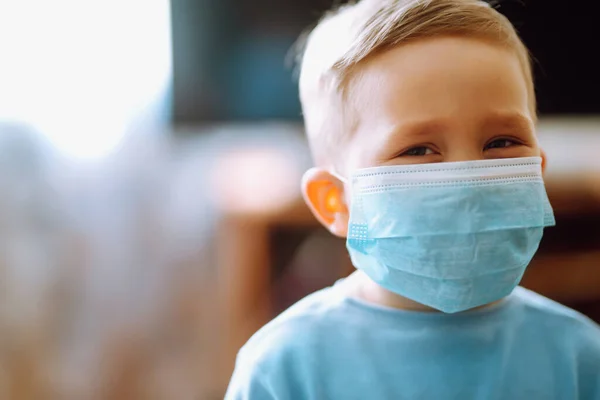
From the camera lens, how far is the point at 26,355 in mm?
1554

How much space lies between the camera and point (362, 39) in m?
0.67

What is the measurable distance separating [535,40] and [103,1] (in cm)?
108

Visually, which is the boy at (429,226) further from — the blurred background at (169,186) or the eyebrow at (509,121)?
the blurred background at (169,186)

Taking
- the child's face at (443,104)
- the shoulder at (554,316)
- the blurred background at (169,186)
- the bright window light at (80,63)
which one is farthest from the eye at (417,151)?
the bright window light at (80,63)

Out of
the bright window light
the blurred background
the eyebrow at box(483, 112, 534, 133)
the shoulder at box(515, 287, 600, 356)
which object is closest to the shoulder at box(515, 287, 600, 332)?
the shoulder at box(515, 287, 600, 356)

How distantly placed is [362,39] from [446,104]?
124mm

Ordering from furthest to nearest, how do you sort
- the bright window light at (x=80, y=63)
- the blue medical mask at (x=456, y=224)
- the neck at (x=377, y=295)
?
the bright window light at (x=80, y=63)
the neck at (x=377, y=295)
the blue medical mask at (x=456, y=224)

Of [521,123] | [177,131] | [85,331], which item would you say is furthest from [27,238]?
[521,123]

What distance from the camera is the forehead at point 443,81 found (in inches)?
24.6

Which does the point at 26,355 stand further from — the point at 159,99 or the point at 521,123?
the point at 521,123

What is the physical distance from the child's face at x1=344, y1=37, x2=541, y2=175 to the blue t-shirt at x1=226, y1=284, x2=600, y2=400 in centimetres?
19

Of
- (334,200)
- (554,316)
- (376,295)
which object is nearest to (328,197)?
(334,200)

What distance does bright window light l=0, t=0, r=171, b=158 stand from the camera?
147 centimetres

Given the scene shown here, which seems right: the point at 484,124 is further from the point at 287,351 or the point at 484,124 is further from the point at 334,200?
the point at 287,351
